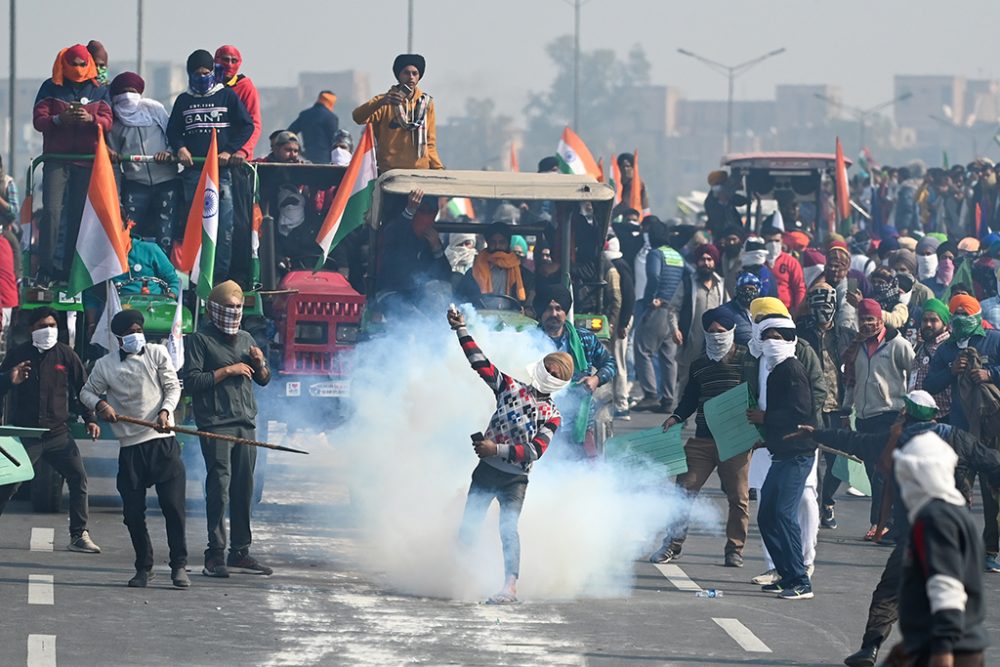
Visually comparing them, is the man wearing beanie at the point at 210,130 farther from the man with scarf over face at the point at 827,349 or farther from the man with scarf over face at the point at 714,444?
the man with scarf over face at the point at 827,349

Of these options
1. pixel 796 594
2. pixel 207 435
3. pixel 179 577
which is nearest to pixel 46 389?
pixel 207 435

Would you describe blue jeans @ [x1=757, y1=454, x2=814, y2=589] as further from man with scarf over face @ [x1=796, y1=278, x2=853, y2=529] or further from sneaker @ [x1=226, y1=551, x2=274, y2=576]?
sneaker @ [x1=226, y1=551, x2=274, y2=576]

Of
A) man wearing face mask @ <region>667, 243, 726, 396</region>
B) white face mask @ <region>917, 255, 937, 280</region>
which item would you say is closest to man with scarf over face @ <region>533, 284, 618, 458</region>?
man wearing face mask @ <region>667, 243, 726, 396</region>

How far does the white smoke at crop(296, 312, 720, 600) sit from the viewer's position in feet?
42.9

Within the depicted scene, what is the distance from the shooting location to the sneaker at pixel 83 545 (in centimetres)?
1380

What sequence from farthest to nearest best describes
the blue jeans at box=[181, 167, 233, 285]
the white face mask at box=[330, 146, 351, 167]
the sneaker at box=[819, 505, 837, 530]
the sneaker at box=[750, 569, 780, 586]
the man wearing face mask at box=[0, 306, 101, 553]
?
1. the white face mask at box=[330, 146, 351, 167]
2. the blue jeans at box=[181, 167, 233, 285]
3. the sneaker at box=[819, 505, 837, 530]
4. the man wearing face mask at box=[0, 306, 101, 553]
5. the sneaker at box=[750, 569, 780, 586]

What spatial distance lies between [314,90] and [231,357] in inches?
7104

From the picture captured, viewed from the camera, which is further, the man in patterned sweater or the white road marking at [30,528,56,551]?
the white road marking at [30,528,56,551]

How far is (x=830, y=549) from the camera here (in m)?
15.3

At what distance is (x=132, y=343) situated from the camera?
1272 centimetres

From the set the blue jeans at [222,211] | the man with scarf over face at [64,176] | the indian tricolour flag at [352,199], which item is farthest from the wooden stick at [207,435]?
the indian tricolour flag at [352,199]

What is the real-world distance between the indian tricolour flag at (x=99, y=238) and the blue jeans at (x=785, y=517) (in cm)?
537

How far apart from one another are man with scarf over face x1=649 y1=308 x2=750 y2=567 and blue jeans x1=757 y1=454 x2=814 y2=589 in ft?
3.68

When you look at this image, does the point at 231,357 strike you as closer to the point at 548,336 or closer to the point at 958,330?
Result: the point at 548,336
